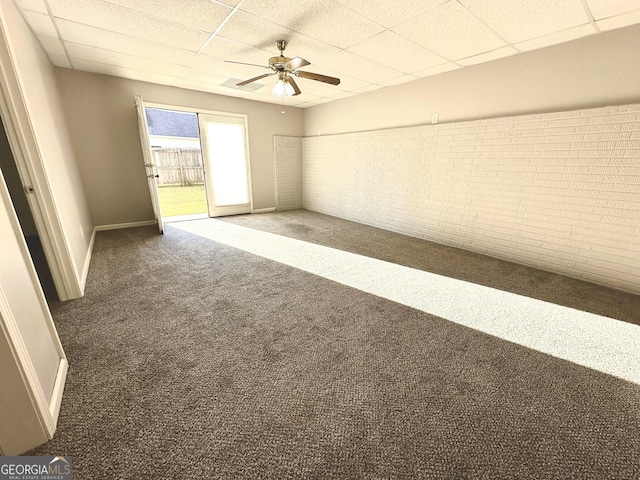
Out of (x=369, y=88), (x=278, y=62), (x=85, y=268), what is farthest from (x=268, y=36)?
(x=85, y=268)

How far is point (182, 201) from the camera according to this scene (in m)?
7.65

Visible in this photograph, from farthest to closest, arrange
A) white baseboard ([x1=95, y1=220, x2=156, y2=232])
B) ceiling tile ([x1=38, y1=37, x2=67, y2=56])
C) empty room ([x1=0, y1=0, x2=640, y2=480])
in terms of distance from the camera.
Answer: white baseboard ([x1=95, y1=220, x2=156, y2=232]) < ceiling tile ([x1=38, y1=37, x2=67, y2=56]) < empty room ([x1=0, y1=0, x2=640, y2=480])

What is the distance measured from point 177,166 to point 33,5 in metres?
8.79

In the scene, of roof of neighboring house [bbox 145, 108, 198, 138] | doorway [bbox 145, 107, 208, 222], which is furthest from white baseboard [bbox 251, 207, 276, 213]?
roof of neighboring house [bbox 145, 108, 198, 138]

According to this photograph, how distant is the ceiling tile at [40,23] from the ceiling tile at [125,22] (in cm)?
16

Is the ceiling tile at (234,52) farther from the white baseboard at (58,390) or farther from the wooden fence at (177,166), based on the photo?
the wooden fence at (177,166)

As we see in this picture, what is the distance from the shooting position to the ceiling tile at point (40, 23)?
7.74 feet

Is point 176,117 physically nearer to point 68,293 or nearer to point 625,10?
point 68,293

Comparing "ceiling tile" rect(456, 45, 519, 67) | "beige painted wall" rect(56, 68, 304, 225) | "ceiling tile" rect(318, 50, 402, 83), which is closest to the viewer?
"ceiling tile" rect(456, 45, 519, 67)

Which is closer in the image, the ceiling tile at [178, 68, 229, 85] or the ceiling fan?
the ceiling fan

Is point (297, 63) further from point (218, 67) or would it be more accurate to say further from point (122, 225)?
point (122, 225)

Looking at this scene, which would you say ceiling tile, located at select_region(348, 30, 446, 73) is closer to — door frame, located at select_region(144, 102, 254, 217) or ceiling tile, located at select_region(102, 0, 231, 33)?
ceiling tile, located at select_region(102, 0, 231, 33)

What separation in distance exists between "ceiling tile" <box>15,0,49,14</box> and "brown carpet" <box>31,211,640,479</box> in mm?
2510

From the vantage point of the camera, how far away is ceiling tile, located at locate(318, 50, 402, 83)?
3.25 meters
